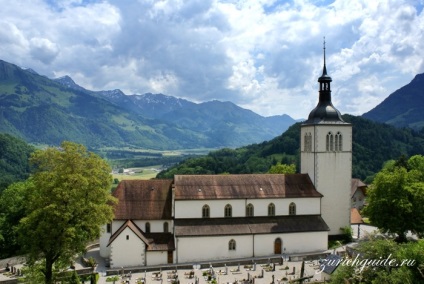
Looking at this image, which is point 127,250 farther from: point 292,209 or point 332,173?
point 332,173

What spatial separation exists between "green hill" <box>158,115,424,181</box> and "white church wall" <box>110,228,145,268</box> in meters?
87.8

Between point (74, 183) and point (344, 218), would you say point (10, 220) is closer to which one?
point (74, 183)

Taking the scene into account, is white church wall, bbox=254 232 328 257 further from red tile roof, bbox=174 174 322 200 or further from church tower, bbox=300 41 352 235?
red tile roof, bbox=174 174 322 200

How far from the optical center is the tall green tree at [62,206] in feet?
114

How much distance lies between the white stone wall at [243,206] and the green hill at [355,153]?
7414 cm

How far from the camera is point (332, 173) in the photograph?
51656 mm

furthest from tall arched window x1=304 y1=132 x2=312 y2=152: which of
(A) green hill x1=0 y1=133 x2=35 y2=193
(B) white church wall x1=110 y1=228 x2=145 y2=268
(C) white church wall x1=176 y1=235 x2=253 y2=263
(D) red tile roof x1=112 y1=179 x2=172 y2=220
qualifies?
(A) green hill x1=0 y1=133 x2=35 y2=193

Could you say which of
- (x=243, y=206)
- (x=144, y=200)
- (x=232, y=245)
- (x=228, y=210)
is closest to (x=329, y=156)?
(x=243, y=206)

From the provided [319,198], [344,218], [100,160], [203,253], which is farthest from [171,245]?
[344,218]

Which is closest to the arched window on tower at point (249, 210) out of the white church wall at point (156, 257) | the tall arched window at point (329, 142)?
the white church wall at point (156, 257)

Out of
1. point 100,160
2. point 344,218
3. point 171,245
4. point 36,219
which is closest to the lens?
point 36,219

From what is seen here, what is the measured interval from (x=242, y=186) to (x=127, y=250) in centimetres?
1421

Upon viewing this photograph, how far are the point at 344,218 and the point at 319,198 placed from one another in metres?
4.92

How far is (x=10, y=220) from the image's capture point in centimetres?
5538
